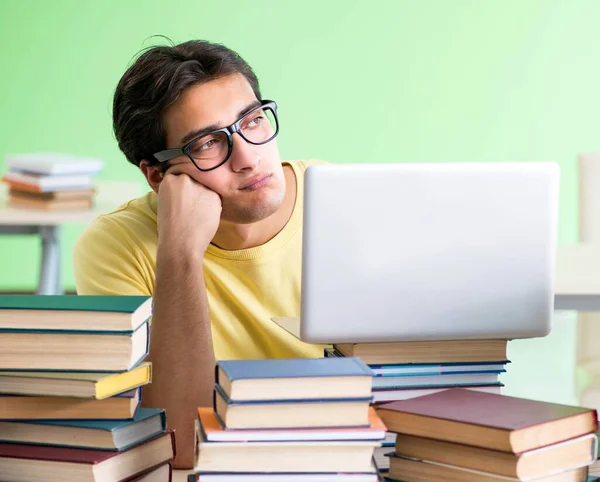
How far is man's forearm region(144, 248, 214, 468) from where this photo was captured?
1.55m

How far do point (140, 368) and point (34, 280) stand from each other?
13.9 ft

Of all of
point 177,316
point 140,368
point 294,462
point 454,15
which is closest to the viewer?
point 294,462

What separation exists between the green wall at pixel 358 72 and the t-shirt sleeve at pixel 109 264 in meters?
3.23

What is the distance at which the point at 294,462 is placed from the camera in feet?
3.54

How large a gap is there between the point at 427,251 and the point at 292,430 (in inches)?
13.0

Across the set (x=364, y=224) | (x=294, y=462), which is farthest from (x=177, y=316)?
(x=294, y=462)

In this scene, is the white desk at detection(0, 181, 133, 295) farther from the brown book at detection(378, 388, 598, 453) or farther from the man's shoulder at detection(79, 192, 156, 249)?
the brown book at detection(378, 388, 598, 453)

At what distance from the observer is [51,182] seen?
3.37 meters

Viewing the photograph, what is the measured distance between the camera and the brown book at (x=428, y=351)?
51.6 inches

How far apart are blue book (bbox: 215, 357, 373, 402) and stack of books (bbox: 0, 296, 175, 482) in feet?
0.48

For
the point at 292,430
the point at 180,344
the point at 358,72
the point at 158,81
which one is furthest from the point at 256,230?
the point at 358,72

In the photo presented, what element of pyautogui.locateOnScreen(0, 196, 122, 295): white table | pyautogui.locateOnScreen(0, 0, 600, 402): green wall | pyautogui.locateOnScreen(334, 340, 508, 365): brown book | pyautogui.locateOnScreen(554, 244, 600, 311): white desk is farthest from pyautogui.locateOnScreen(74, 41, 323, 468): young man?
pyautogui.locateOnScreen(0, 0, 600, 402): green wall

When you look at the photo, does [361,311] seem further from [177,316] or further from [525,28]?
[525,28]

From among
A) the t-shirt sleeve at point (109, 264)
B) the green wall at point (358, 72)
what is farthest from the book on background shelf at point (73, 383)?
the green wall at point (358, 72)
